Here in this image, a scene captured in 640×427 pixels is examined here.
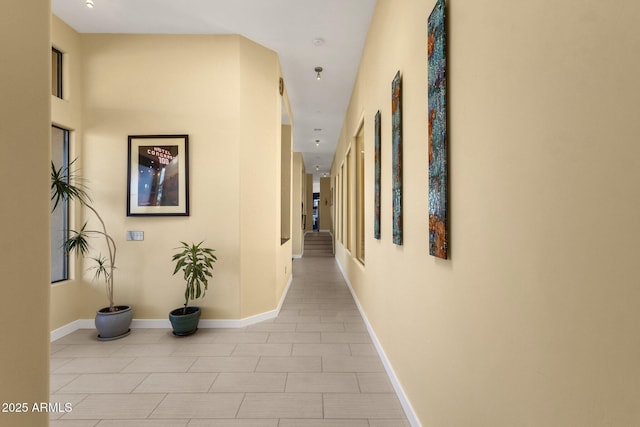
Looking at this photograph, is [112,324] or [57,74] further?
[57,74]

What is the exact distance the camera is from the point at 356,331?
395cm

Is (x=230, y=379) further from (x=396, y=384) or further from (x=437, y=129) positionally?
(x=437, y=129)

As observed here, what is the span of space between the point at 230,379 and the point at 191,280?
1.39 meters

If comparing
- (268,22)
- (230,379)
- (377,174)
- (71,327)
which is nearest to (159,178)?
(71,327)

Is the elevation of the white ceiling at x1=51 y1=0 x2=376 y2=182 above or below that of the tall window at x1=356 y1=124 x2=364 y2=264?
above

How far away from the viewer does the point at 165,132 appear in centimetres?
412

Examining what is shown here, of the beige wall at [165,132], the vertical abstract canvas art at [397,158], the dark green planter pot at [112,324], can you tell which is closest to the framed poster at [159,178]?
the beige wall at [165,132]

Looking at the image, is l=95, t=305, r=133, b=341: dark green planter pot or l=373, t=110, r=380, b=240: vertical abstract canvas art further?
l=95, t=305, r=133, b=341: dark green planter pot

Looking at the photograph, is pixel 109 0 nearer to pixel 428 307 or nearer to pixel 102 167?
pixel 102 167

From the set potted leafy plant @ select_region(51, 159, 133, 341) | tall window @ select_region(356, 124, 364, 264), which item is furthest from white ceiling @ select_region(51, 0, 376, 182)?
potted leafy plant @ select_region(51, 159, 133, 341)

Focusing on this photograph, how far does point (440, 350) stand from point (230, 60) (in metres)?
4.10

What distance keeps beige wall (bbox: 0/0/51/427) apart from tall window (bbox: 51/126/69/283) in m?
3.64

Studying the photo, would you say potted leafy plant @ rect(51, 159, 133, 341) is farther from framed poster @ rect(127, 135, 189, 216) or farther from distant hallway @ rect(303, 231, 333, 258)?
distant hallway @ rect(303, 231, 333, 258)

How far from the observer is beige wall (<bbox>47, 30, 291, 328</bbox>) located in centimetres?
410
